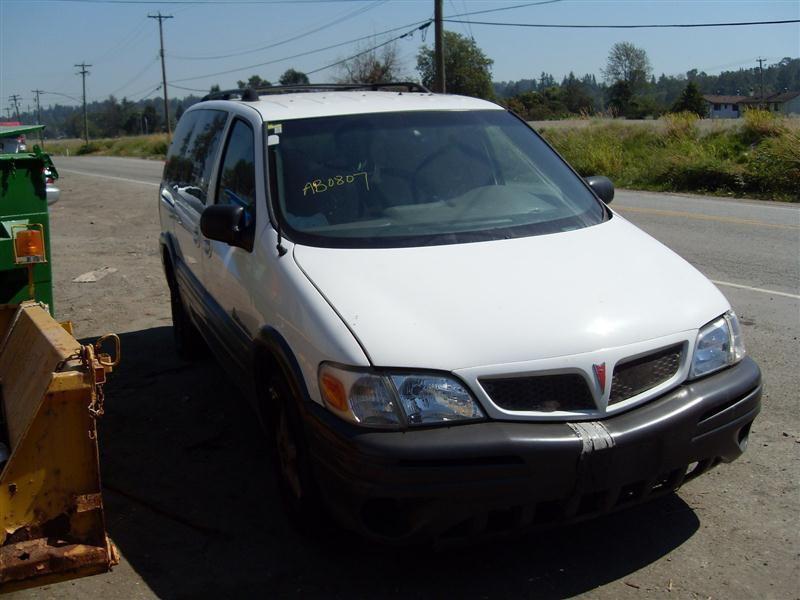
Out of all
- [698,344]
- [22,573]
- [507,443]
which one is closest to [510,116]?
[698,344]

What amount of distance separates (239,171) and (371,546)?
7.01 ft

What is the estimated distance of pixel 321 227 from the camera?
13.5 ft

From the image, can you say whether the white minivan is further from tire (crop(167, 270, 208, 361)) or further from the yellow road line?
the yellow road line

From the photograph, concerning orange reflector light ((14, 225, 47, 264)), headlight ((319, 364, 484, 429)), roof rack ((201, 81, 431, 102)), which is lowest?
headlight ((319, 364, 484, 429))

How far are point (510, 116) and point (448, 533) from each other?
2841 millimetres

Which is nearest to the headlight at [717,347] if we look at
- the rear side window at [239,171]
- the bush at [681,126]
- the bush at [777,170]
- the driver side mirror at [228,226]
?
the driver side mirror at [228,226]

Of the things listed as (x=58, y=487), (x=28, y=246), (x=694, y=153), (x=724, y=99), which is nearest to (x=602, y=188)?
(x=28, y=246)

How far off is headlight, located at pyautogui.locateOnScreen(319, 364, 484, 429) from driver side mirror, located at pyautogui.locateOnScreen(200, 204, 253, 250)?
1309mm

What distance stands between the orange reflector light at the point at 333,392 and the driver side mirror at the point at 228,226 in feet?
3.81

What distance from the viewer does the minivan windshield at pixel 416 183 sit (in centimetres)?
414

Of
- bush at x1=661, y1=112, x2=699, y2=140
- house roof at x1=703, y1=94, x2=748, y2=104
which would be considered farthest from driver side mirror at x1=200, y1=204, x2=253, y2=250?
house roof at x1=703, y1=94, x2=748, y2=104

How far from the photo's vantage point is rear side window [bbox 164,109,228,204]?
5.43 m

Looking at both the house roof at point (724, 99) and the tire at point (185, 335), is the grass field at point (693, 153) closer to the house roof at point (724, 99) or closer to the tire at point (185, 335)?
the tire at point (185, 335)

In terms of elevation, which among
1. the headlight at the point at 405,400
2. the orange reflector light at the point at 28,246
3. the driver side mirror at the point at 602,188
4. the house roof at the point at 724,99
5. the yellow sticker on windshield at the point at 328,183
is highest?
the house roof at the point at 724,99
